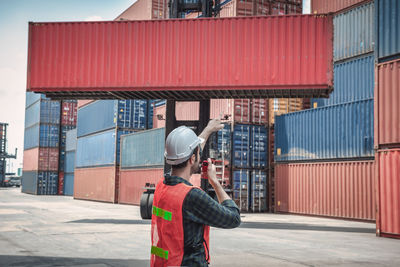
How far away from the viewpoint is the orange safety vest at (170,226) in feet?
7.73

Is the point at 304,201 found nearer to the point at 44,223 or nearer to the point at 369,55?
the point at 369,55

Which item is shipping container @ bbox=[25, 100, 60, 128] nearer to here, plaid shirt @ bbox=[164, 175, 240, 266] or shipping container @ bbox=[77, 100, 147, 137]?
shipping container @ bbox=[77, 100, 147, 137]

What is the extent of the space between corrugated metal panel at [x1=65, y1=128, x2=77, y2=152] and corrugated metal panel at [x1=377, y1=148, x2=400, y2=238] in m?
36.7

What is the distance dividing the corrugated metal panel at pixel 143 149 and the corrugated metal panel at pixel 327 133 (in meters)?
7.24

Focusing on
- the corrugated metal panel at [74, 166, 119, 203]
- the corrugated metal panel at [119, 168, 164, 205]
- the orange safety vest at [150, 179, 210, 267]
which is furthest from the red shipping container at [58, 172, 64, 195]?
the orange safety vest at [150, 179, 210, 267]

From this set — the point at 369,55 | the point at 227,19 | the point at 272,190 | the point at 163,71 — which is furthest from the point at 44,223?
the point at 369,55

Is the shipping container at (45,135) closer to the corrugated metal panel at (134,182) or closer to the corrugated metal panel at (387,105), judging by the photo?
the corrugated metal panel at (134,182)

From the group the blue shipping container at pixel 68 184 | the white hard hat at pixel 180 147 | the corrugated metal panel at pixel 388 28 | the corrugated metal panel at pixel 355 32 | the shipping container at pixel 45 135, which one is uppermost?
the corrugated metal panel at pixel 355 32

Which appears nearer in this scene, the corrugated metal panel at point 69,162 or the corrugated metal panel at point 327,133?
the corrugated metal panel at point 327,133

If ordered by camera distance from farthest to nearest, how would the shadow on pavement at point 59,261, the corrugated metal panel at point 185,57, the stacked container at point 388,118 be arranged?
the corrugated metal panel at point 185,57 < the stacked container at point 388,118 < the shadow on pavement at point 59,261

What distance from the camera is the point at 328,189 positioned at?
65.8ft

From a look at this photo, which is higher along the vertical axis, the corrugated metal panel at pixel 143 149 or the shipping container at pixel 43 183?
the corrugated metal panel at pixel 143 149

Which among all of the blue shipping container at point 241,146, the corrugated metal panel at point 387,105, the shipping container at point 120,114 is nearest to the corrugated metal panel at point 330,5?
the blue shipping container at point 241,146

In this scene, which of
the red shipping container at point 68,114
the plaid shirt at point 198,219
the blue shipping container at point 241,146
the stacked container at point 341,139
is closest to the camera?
the plaid shirt at point 198,219
